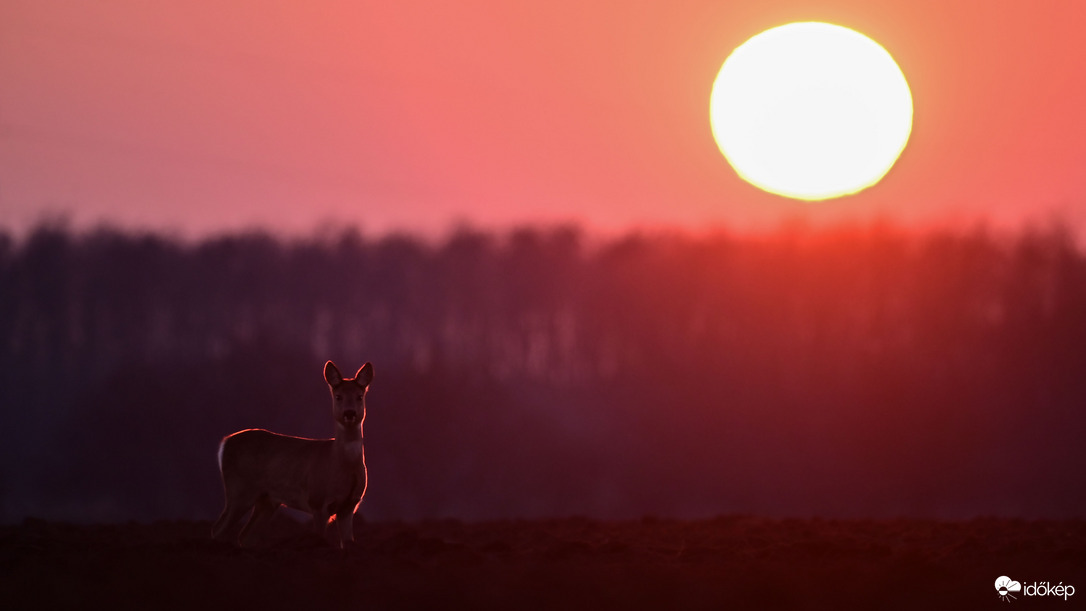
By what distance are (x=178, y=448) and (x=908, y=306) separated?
99.3 ft

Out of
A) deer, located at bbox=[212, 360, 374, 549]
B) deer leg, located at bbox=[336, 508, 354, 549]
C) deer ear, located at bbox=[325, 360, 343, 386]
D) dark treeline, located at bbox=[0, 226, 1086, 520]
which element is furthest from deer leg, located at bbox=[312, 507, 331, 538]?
dark treeline, located at bbox=[0, 226, 1086, 520]

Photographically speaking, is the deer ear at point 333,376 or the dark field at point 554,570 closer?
the dark field at point 554,570

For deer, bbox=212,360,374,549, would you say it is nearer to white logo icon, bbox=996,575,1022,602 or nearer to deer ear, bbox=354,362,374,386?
deer ear, bbox=354,362,374,386

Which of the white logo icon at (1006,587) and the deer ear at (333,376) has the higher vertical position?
the deer ear at (333,376)

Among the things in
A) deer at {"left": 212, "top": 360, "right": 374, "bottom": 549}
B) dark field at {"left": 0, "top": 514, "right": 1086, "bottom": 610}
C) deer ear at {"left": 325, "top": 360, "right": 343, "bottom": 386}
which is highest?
deer ear at {"left": 325, "top": 360, "right": 343, "bottom": 386}

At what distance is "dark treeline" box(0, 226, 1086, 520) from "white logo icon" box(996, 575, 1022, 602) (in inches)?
1326

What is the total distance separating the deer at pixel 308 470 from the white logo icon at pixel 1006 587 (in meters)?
7.14

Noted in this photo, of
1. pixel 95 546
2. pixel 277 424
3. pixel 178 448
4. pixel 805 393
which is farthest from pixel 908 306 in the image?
pixel 95 546

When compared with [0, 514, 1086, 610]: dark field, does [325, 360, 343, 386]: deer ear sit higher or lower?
higher

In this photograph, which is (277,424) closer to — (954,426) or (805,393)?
(805,393)

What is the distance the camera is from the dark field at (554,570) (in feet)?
37.8

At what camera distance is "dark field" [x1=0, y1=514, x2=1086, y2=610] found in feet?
37.8

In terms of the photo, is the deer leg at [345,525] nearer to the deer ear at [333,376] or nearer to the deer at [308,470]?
the deer at [308,470]

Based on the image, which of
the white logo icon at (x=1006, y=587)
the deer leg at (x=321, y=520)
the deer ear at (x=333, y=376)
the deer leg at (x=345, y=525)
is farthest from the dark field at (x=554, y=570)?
the deer ear at (x=333, y=376)
